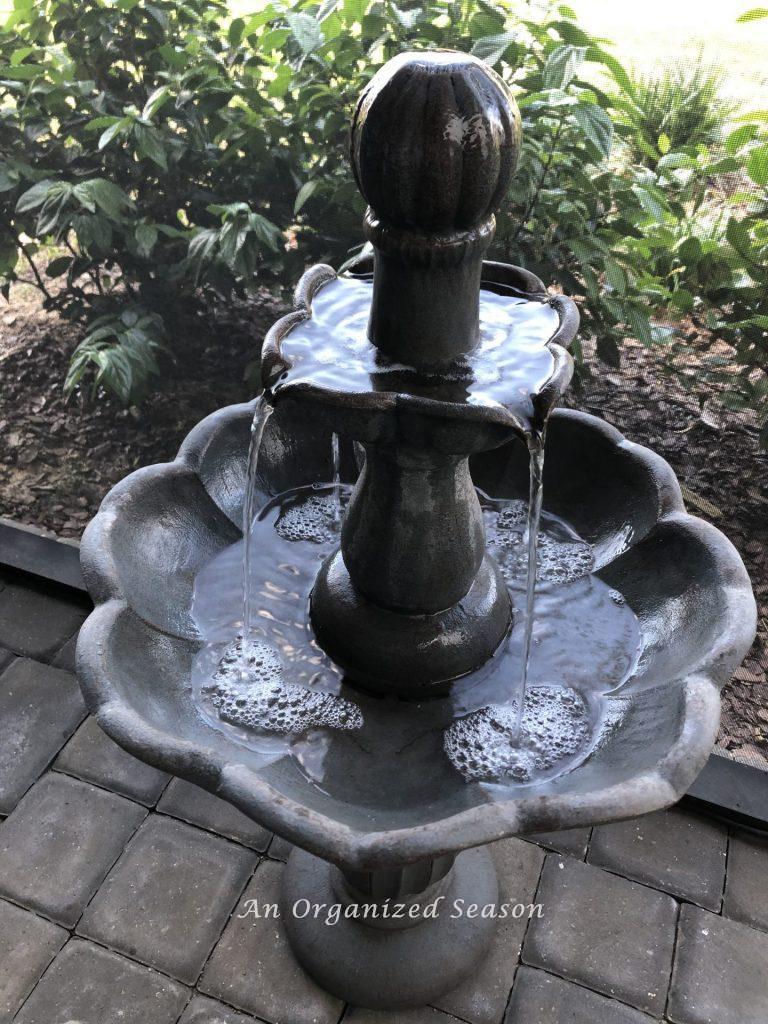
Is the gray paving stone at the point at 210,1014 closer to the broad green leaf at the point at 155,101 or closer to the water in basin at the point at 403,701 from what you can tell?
the water in basin at the point at 403,701

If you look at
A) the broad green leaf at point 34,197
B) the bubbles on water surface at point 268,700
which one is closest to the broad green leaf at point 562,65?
the broad green leaf at point 34,197

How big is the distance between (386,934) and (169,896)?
0.56 meters

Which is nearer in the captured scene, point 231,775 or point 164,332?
point 231,775

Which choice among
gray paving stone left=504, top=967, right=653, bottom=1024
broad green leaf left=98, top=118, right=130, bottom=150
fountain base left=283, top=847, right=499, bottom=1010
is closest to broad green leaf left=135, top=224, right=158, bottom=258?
broad green leaf left=98, top=118, right=130, bottom=150

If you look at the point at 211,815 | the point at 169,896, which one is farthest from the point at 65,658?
the point at 169,896

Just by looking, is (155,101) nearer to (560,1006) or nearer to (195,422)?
(195,422)

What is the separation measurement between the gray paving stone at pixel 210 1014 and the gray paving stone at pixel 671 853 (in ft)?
3.13

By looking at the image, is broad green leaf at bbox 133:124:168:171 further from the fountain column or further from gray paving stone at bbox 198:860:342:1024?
gray paving stone at bbox 198:860:342:1024

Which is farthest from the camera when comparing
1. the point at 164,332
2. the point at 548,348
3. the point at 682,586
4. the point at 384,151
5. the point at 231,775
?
the point at 164,332

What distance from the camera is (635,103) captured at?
2.52 metres

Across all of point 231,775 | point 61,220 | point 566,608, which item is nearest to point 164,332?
point 61,220

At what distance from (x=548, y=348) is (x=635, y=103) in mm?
1725

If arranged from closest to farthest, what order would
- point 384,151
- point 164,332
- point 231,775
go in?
point 384,151
point 231,775
point 164,332

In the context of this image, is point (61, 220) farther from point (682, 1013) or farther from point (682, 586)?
point (682, 1013)
